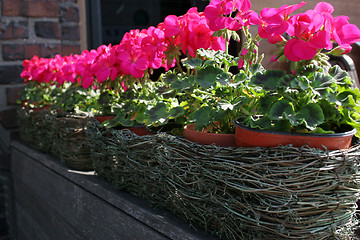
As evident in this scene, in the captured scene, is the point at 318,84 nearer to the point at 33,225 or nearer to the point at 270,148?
the point at 270,148

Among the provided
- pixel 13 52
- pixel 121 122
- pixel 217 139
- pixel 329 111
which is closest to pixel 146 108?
pixel 121 122

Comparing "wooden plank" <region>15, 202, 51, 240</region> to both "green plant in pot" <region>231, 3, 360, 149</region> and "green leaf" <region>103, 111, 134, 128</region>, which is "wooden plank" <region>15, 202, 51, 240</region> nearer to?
"green leaf" <region>103, 111, 134, 128</region>

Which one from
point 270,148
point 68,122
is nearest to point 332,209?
point 270,148

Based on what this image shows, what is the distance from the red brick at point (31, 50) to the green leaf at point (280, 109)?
6.27 feet

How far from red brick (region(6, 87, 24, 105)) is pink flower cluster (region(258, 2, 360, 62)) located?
189 cm

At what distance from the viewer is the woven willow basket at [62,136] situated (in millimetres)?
1366

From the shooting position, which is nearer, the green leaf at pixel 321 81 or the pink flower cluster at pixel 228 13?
the green leaf at pixel 321 81

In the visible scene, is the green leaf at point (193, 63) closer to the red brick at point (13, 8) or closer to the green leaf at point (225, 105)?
the green leaf at point (225, 105)

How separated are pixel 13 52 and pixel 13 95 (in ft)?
0.86

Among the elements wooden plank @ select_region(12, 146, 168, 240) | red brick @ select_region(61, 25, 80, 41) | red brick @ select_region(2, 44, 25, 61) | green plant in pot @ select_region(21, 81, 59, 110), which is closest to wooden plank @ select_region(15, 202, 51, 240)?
wooden plank @ select_region(12, 146, 168, 240)

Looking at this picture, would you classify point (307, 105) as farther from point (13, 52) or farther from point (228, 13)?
point (13, 52)

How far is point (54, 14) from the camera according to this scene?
7.16ft

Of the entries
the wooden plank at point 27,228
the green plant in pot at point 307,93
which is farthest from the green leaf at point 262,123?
the wooden plank at point 27,228

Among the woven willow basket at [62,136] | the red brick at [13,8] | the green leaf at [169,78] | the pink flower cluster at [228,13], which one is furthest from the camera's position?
the red brick at [13,8]
